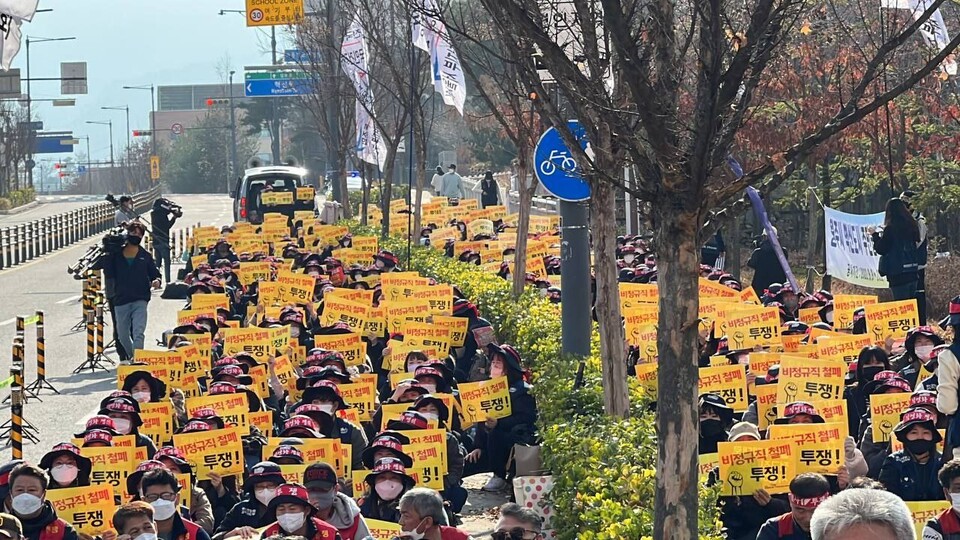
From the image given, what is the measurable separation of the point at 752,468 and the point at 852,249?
10761 millimetres

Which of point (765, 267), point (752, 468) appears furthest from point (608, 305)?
point (765, 267)

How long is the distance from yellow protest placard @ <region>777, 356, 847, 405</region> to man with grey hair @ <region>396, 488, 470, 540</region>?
403cm

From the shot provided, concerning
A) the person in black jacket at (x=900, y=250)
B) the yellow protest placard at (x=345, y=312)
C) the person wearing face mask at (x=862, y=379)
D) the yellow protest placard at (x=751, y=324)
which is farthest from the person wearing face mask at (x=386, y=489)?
the person in black jacket at (x=900, y=250)

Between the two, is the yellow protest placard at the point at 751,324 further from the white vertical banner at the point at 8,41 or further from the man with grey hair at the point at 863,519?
the man with grey hair at the point at 863,519

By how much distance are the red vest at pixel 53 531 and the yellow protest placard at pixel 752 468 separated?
3.74m

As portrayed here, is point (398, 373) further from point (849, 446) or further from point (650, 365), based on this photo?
point (849, 446)

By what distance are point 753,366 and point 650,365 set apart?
87 centimetres

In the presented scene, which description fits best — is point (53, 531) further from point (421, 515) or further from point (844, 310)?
point (844, 310)

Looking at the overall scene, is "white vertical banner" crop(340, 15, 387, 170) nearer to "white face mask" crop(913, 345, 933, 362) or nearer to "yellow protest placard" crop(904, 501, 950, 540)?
"white face mask" crop(913, 345, 933, 362)

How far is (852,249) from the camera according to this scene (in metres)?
19.4

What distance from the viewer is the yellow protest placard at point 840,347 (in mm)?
12562

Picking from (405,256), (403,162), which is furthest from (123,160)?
(405,256)

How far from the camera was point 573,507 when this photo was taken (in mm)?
8711

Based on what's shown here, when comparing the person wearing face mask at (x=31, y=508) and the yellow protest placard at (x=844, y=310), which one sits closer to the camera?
the person wearing face mask at (x=31, y=508)
